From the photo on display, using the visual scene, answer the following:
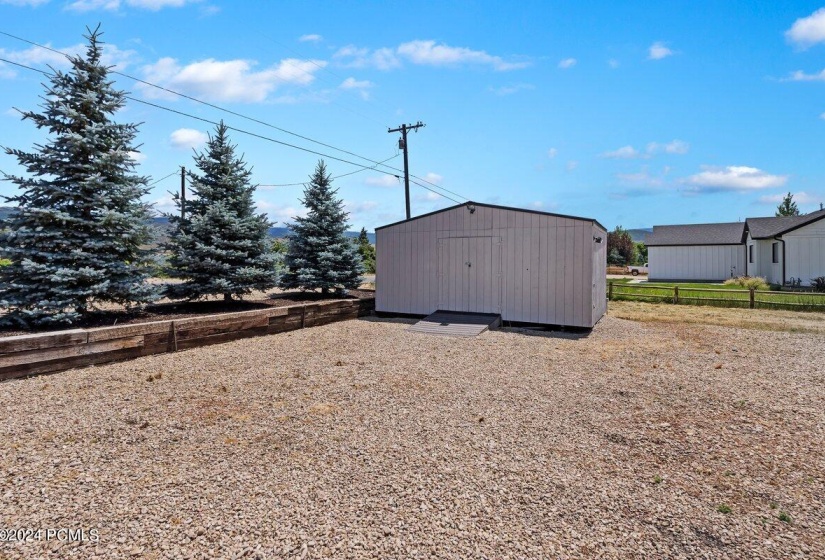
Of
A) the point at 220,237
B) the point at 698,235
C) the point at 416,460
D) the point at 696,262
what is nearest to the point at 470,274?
the point at 220,237

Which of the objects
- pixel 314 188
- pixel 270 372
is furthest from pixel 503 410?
pixel 314 188

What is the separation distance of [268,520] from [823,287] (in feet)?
71.6

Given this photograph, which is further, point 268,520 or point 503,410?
point 503,410

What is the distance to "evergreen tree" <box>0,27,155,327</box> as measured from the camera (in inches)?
270

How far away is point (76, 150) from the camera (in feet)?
24.1

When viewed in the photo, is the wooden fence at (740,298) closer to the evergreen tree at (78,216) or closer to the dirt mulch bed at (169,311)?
the dirt mulch bed at (169,311)

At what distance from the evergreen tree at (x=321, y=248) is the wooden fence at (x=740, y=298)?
9188 millimetres

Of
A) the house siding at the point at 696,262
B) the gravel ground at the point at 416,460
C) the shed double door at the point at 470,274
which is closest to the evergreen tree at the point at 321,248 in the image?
the shed double door at the point at 470,274

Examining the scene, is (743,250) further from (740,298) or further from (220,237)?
(220,237)

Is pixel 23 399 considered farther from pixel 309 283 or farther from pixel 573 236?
pixel 573 236

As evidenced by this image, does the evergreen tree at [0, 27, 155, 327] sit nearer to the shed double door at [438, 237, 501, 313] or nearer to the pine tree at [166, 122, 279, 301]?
the pine tree at [166, 122, 279, 301]

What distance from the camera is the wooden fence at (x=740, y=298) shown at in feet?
41.3

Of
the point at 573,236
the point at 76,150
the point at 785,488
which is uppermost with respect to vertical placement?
the point at 76,150

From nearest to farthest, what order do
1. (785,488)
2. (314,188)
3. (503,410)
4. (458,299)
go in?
(785,488) → (503,410) → (458,299) → (314,188)
